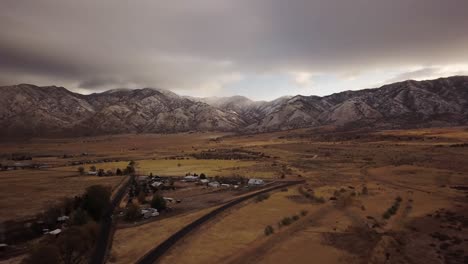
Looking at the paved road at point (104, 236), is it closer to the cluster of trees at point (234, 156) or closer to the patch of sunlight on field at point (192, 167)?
the patch of sunlight on field at point (192, 167)

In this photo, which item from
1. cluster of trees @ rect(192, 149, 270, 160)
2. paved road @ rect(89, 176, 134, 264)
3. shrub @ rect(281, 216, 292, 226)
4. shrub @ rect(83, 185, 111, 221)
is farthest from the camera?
cluster of trees @ rect(192, 149, 270, 160)

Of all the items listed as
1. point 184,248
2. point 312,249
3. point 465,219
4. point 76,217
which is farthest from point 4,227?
point 465,219

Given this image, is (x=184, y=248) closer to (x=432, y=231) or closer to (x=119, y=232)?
(x=119, y=232)

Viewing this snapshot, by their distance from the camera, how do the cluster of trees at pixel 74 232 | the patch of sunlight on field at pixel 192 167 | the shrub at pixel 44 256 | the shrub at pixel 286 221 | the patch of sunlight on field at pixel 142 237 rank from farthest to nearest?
→ the patch of sunlight on field at pixel 192 167, the shrub at pixel 286 221, the patch of sunlight on field at pixel 142 237, the cluster of trees at pixel 74 232, the shrub at pixel 44 256

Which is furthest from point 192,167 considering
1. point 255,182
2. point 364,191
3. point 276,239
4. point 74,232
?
point 276,239

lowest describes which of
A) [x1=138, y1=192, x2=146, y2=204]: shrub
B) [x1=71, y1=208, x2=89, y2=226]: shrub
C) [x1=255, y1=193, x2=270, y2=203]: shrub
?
[x1=255, y1=193, x2=270, y2=203]: shrub

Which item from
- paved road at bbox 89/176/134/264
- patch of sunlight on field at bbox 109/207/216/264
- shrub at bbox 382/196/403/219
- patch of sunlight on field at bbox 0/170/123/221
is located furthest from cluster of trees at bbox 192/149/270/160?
patch of sunlight on field at bbox 109/207/216/264

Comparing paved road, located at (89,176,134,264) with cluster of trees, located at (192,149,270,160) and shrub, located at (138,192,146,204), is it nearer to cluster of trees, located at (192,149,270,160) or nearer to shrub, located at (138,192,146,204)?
shrub, located at (138,192,146,204)

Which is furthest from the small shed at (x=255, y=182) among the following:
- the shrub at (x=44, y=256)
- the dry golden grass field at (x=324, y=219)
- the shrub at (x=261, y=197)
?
the shrub at (x=44, y=256)
